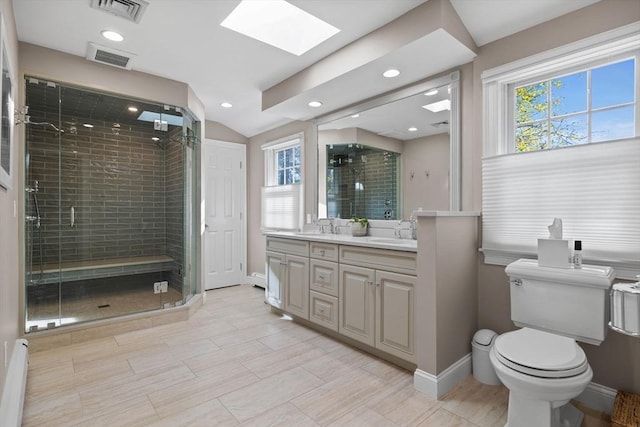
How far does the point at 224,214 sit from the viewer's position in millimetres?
4875

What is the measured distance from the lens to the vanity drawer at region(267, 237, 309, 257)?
10.3ft

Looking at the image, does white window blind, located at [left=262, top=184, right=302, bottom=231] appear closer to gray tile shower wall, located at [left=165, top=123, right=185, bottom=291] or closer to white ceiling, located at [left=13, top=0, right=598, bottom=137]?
white ceiling, located at [left=13, top=0, right=598, bottom=137]

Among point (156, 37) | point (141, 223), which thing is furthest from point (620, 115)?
point (141, 223)

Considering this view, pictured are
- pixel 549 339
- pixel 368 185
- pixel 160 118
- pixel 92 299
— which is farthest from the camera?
pixel 160 118

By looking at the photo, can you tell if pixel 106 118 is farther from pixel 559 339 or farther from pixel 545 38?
pixel 559 339

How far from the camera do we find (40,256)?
2824 mm

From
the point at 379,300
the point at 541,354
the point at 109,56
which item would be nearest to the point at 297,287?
the point at 379,300

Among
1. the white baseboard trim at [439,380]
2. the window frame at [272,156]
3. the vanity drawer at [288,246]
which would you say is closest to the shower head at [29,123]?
the vanity drawer at [288,246]

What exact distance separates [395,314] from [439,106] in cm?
170

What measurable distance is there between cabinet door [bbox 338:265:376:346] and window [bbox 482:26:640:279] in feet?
2.98

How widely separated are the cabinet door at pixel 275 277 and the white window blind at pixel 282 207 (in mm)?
779

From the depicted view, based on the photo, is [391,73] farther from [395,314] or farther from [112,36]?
[112,36]

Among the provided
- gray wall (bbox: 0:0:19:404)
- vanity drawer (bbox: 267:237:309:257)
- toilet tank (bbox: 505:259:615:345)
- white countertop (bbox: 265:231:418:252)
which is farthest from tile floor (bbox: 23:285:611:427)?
white countertop (bbox: 265:231:418:252)

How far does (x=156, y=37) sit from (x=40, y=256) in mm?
2134
